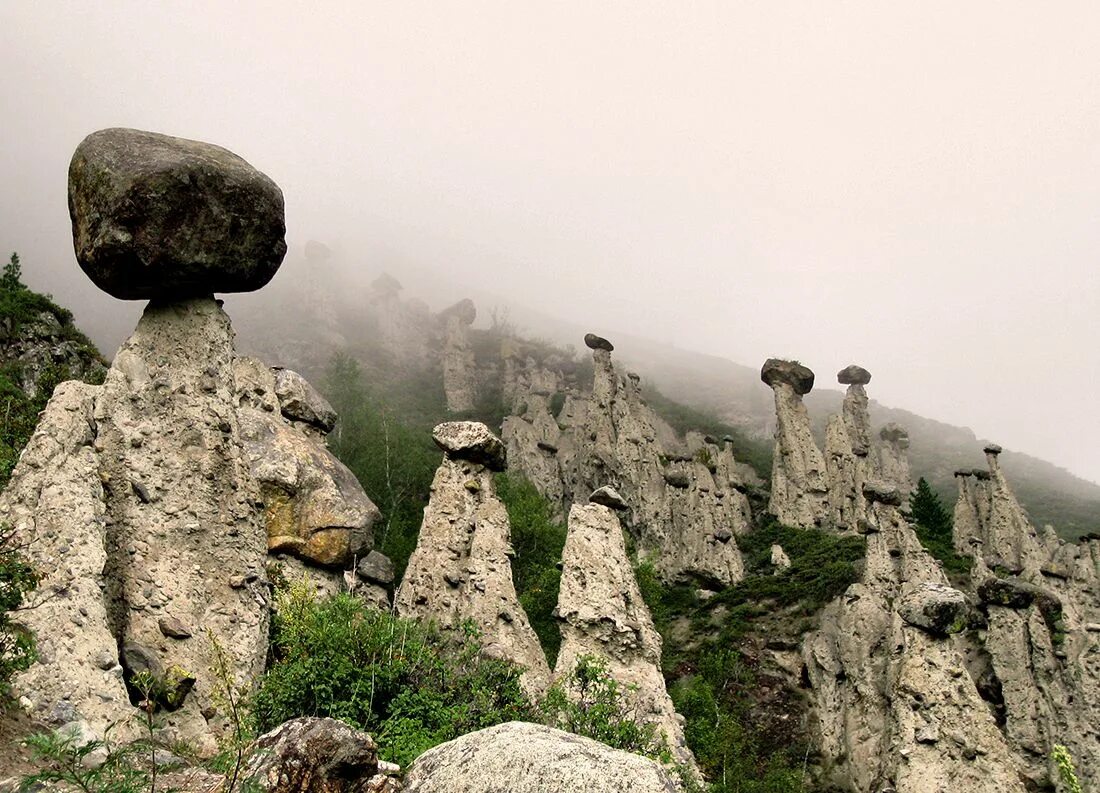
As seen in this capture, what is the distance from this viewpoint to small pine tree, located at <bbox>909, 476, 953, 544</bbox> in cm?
3694

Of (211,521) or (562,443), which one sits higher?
(211,521)

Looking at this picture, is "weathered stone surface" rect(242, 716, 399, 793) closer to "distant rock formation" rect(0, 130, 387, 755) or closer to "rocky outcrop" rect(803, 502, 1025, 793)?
"distant rock formation" rect(0, 130, 387, 755)

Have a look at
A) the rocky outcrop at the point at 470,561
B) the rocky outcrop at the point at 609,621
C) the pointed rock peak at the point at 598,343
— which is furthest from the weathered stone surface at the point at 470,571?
the pointed rock peak at the point at 598,343

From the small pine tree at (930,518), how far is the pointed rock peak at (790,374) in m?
8.55

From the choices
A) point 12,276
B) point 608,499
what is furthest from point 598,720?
point 12,276

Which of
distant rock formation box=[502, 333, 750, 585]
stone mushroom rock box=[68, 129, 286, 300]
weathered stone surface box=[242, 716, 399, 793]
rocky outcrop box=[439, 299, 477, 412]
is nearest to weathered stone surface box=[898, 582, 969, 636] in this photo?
weathered stone surface box=[242, 716, 399, 793]

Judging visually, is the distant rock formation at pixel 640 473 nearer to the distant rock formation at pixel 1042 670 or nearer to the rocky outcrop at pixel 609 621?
the distant rock formation at pixel 1042 670

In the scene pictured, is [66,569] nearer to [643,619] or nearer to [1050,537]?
[643,619]

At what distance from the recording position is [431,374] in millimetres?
77875

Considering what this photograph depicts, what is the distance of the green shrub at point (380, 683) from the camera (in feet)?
24.7

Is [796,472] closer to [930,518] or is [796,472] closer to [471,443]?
[930,518]

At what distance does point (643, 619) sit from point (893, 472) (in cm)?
4288

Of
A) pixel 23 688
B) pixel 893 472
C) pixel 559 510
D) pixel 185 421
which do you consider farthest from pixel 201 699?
pixel 893 472

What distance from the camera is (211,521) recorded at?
9.49 meters
